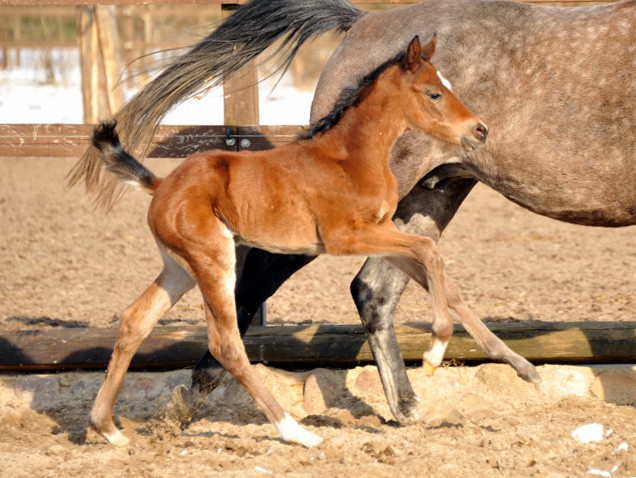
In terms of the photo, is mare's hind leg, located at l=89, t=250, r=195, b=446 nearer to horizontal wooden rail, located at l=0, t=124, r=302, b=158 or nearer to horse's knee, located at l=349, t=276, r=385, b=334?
horse's knee, located at l=349, t=276, r=385, b=334

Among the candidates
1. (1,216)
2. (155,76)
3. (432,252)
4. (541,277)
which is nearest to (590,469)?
(432,252)

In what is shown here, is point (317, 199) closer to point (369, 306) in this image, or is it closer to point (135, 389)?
point (369, 306)

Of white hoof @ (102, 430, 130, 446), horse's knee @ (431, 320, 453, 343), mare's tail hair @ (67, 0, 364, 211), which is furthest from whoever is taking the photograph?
mare's tail hair @ (67, 0, 364, 211)

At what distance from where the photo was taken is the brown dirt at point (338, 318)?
2861 mm

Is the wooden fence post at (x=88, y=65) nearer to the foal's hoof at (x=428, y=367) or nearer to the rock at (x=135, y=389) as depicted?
the rock at (x=135, y=389)

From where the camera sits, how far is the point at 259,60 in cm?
396

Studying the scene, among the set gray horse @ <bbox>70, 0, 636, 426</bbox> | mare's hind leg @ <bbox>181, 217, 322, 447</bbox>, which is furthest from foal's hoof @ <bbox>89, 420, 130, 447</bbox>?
mare's hind leg @ <bbox>181, 217, 322, 447</bbox>

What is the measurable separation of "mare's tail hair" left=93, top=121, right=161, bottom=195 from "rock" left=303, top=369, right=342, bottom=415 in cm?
130

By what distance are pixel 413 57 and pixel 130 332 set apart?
1.57 m

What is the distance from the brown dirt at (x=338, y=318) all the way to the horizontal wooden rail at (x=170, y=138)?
1.19 m

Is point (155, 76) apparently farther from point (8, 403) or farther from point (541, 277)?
point (541, 277)

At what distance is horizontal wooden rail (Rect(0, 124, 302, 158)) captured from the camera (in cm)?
408

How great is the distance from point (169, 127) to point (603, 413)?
252cm

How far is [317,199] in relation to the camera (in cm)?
296
